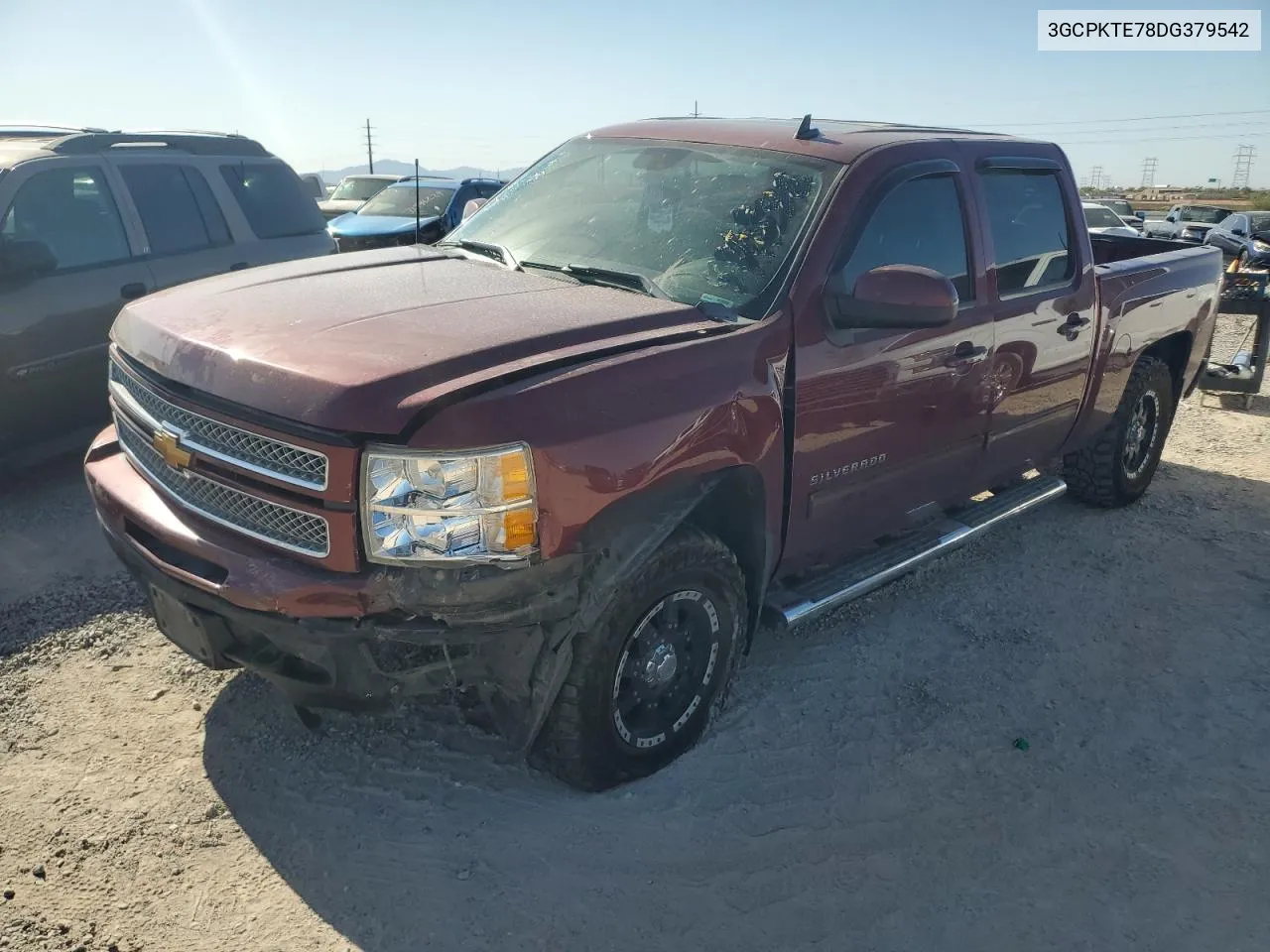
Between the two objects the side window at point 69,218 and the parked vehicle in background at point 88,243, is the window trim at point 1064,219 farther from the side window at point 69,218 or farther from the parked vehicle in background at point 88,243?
the side window at point 69,218

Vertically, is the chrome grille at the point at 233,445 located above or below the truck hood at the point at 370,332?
below

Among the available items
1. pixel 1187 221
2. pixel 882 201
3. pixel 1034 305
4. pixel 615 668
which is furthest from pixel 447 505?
pixel 1187 221

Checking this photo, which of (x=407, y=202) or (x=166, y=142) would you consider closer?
(x=166, y=142)

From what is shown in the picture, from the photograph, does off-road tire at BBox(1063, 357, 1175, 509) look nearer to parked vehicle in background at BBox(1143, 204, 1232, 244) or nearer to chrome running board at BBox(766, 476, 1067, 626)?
chrome running board at BBox(766, 476, 1067, 626)

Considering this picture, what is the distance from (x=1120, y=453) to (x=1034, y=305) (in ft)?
6.21

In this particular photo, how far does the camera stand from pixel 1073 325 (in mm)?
4621

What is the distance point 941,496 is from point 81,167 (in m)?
5.17

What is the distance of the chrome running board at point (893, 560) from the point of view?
356cm

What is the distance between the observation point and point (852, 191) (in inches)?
136

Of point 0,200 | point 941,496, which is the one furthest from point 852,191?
point 0,200

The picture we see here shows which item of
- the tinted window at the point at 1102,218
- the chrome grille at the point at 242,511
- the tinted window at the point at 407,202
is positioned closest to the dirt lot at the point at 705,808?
the chrome grille at the point at 242,511

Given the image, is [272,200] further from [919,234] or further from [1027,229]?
[1027,229]

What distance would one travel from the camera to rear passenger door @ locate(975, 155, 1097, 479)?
416 cm

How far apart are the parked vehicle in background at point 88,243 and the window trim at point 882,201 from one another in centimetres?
428
